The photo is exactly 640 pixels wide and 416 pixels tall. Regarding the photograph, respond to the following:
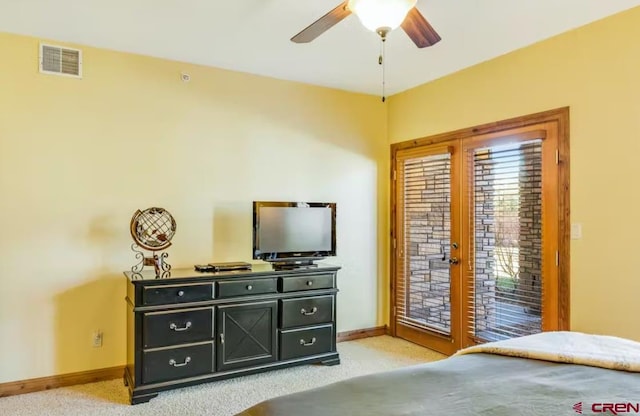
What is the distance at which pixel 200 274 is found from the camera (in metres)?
3.49

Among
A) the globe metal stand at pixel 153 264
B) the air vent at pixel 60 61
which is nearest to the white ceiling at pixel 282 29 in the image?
the air vent at pixel 60 61

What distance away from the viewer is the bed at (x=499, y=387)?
139cm

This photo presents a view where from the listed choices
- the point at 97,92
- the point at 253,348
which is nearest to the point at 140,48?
the point at 97,92

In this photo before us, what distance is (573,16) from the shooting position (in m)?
3.03

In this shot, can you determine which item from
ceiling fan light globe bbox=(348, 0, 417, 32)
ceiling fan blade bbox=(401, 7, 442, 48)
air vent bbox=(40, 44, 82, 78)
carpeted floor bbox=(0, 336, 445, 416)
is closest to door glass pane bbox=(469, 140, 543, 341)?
carpeted floor bbox=(0, 336, 445, 416)

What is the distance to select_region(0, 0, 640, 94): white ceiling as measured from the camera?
9.50ft

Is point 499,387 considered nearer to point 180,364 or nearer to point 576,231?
point 576,231

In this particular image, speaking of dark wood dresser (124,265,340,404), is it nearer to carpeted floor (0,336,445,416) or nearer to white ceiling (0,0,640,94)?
carpeted floor (0,336,445,416)

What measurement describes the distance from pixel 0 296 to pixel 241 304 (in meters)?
1.77

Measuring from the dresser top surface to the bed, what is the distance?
198 centimetres

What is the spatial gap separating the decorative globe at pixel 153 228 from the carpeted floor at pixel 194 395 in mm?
1138

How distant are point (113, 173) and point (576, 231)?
3.64m

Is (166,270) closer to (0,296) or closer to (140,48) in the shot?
(0,296)

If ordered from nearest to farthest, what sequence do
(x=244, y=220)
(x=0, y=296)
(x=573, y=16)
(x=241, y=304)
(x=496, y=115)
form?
1. (x=573, y=16)
2. (x=0, y=296)
3. (x=241, y=304)
4. (x=496, y=115)
5. (x=244, y=220)
